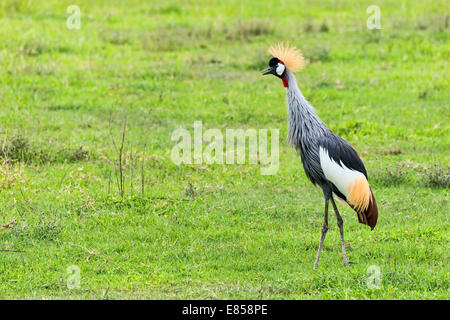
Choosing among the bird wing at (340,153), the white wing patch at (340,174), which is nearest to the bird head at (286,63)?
the bird wing at (340,153)

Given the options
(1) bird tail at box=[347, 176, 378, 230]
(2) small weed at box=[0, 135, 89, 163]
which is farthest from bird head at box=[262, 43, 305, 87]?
(2) small weed at box=[0, 135, 89, 163]

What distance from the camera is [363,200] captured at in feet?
23.9

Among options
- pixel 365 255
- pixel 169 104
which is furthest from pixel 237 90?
pixel 365 255

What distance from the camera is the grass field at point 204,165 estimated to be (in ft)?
23.3

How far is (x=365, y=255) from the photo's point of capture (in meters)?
7.67

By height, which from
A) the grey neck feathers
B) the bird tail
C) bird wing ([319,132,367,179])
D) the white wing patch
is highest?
the grey neck feathers

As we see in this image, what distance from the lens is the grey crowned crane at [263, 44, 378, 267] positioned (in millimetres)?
7279

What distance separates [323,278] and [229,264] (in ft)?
3.50

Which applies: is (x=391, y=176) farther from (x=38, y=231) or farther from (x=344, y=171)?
(x=38, y=231)

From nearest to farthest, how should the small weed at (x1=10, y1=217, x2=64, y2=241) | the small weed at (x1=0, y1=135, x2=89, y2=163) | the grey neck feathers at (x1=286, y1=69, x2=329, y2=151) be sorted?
the grey neck feathers at (x1=286, y1=69, x2=329, y2=151), the small weed at (x1=10, y1=217, x2=64, y2=241), the small weed at (x1=0, y1=135, x2=89, y2=163)

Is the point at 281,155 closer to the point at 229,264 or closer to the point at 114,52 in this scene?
the point at 229,264

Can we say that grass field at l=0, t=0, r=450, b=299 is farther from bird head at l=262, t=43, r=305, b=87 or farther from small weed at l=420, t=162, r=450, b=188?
bird head at l=262, t=43, r=305, b=87

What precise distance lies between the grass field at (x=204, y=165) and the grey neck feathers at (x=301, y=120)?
1.24 metres

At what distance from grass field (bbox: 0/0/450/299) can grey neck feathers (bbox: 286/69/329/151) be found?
Result: 4.07ft
